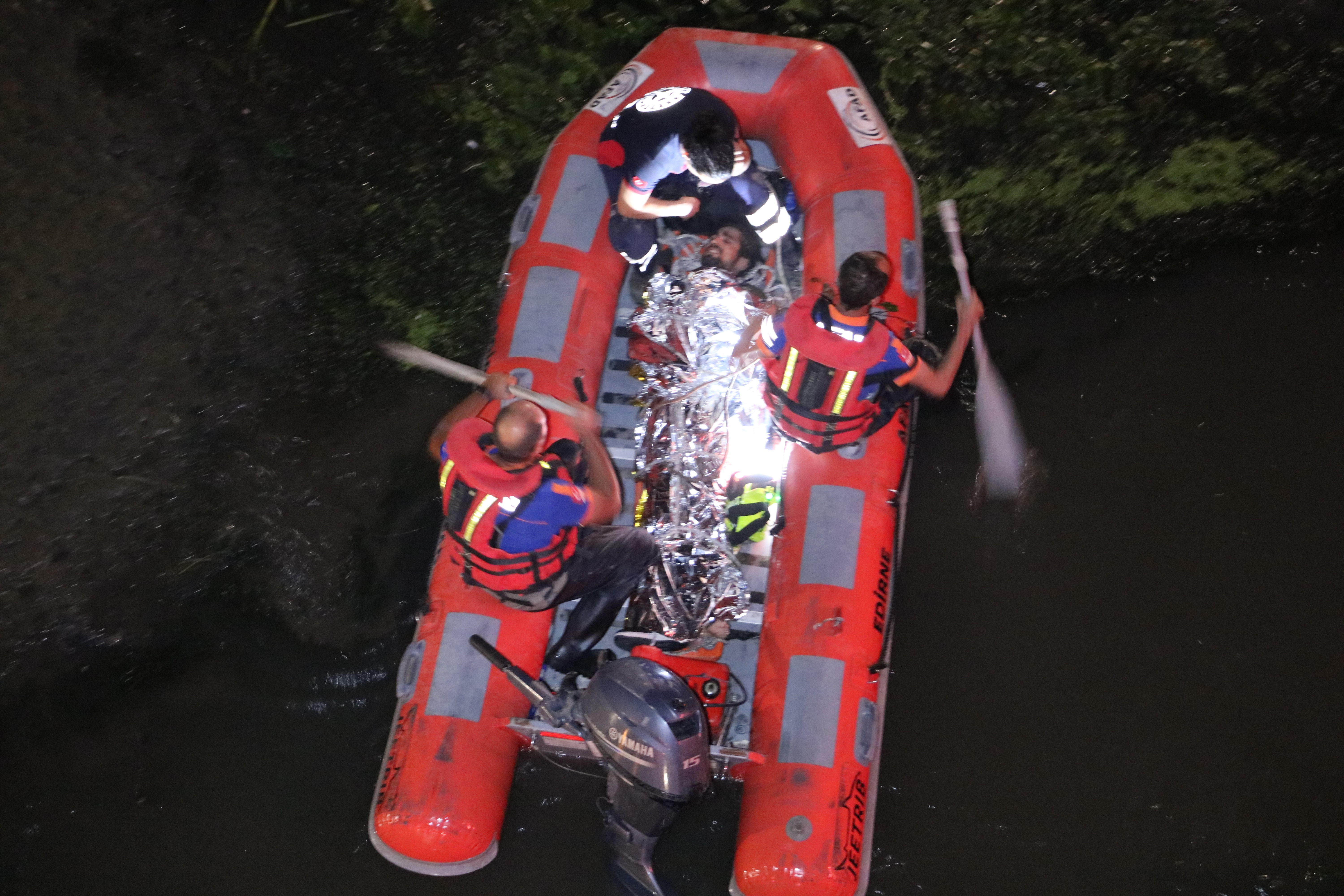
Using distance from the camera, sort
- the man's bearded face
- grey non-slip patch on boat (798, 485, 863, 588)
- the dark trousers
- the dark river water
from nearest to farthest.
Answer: the dark trousers
grey non-slip patch on boat (798, 485, 863, 588)
the dark river water
the man's bearded face

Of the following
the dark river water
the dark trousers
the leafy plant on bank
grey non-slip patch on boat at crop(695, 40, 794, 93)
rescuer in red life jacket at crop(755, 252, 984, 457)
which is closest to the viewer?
rescuer in red life jacket at crop(755, 252, 984, 457)

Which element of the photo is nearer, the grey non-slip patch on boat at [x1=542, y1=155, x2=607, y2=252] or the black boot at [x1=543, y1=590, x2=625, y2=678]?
the black boot at [x1=543, y1=590, x2=625, y2=678]

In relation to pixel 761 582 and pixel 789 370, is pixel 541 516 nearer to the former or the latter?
pixel 789 370

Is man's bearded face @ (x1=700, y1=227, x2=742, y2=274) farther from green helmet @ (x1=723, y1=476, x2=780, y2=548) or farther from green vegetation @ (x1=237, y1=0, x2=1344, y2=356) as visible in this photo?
green vegetation @ (x1=237, y1=0, x2=1344, y2=356)

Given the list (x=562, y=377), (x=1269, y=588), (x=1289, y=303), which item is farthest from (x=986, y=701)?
(x=1289, y=303)

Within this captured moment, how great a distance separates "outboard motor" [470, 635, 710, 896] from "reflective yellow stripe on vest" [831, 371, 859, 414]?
2.94 ft

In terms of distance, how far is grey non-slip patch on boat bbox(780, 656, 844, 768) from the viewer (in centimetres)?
302

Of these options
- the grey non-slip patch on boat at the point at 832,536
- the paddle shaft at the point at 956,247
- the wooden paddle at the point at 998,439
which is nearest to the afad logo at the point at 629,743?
the grey non-slip patch on boat at the point at 832,536

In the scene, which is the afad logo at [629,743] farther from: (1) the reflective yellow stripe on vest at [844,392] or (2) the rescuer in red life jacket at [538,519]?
(1) the reflective yellow stripe on vest at [844,392]

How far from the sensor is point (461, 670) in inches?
125

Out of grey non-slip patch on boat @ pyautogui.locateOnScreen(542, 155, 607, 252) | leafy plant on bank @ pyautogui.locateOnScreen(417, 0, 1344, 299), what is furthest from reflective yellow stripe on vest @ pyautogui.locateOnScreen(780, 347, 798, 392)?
leafy plant on bank @ pyautogui.locateOnScreen(417, 0, 1344, 299)

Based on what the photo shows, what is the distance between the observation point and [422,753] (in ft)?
10.2

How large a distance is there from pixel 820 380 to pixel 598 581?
2.87 ft

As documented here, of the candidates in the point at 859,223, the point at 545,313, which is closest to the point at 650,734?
the point at 545,313
